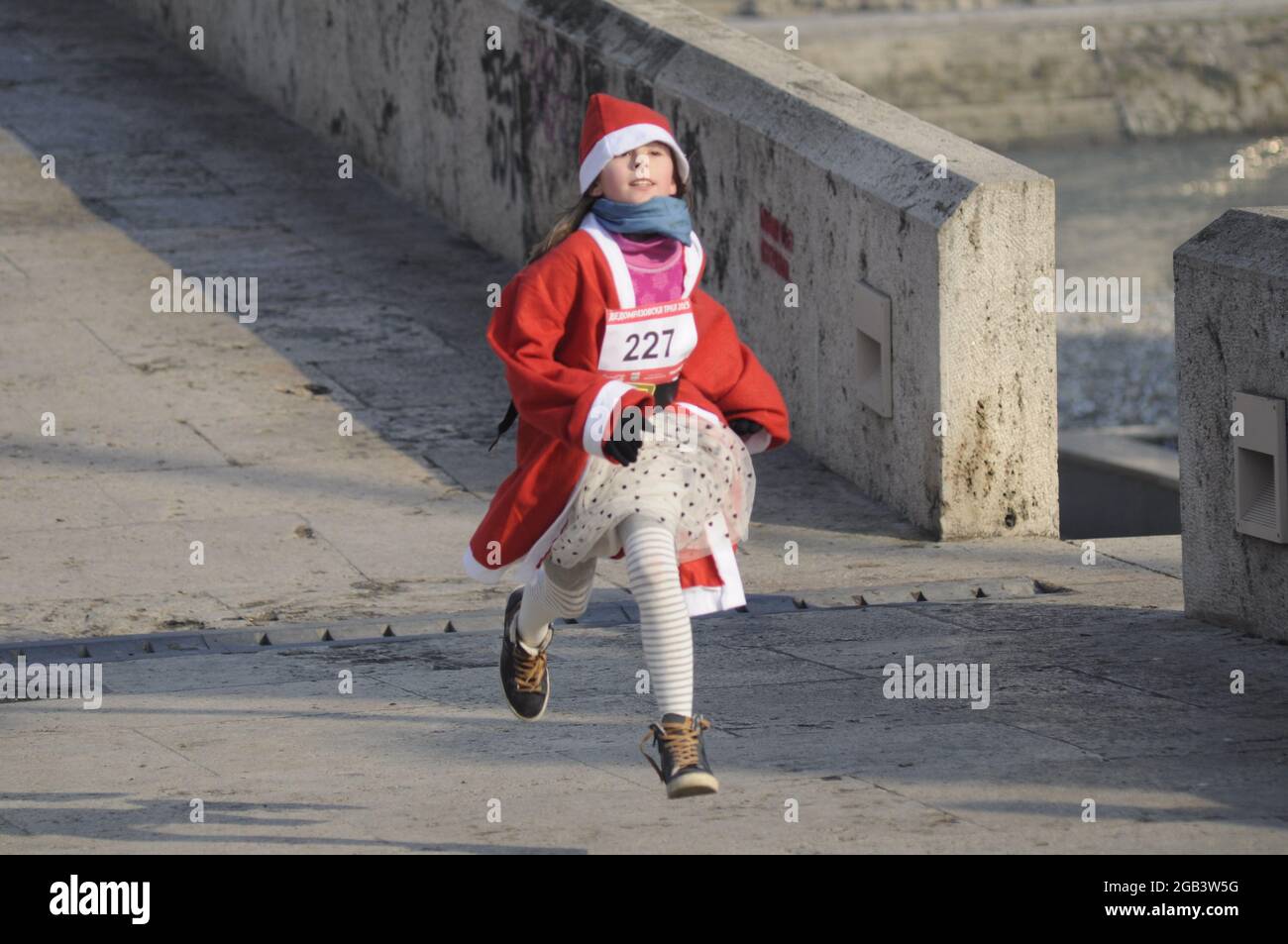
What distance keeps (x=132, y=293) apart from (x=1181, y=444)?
19.6ft

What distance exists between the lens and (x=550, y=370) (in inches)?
201

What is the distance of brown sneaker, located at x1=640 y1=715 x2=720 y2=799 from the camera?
479 cm

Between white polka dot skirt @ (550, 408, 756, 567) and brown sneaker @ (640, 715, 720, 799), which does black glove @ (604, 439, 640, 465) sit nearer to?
white polka dot skirt @ (550, 408, 756, 567)

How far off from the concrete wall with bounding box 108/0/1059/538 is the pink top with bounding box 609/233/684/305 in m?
2.86

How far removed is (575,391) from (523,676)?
0.93 meters

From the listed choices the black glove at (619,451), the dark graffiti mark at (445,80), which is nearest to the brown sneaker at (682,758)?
the black glove at (619,451)

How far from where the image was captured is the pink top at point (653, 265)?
5.17 meters

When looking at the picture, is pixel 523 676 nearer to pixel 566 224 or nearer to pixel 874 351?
pixel 566 224

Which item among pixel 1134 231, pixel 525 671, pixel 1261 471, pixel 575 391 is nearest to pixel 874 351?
pixel 1261 471

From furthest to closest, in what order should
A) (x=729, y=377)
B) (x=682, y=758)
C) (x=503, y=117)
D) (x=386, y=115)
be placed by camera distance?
1. (x=386, y=115)
2. (x=503, y=117)
3. (x=729, y=377)
4. (x=682, y=758)

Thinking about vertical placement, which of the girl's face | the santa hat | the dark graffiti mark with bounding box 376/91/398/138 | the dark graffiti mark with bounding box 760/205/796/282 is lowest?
the girl's face

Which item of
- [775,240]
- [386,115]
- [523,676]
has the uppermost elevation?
[386,115]

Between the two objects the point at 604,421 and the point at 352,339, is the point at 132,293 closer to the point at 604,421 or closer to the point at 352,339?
the point at 352,339

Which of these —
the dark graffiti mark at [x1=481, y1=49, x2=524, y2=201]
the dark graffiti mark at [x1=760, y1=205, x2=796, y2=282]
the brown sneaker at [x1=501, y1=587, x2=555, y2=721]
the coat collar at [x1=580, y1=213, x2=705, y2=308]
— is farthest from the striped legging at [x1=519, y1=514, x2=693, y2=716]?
the dark graffiti mark at [x1=481, y1=49, x2=524, y2=201]
